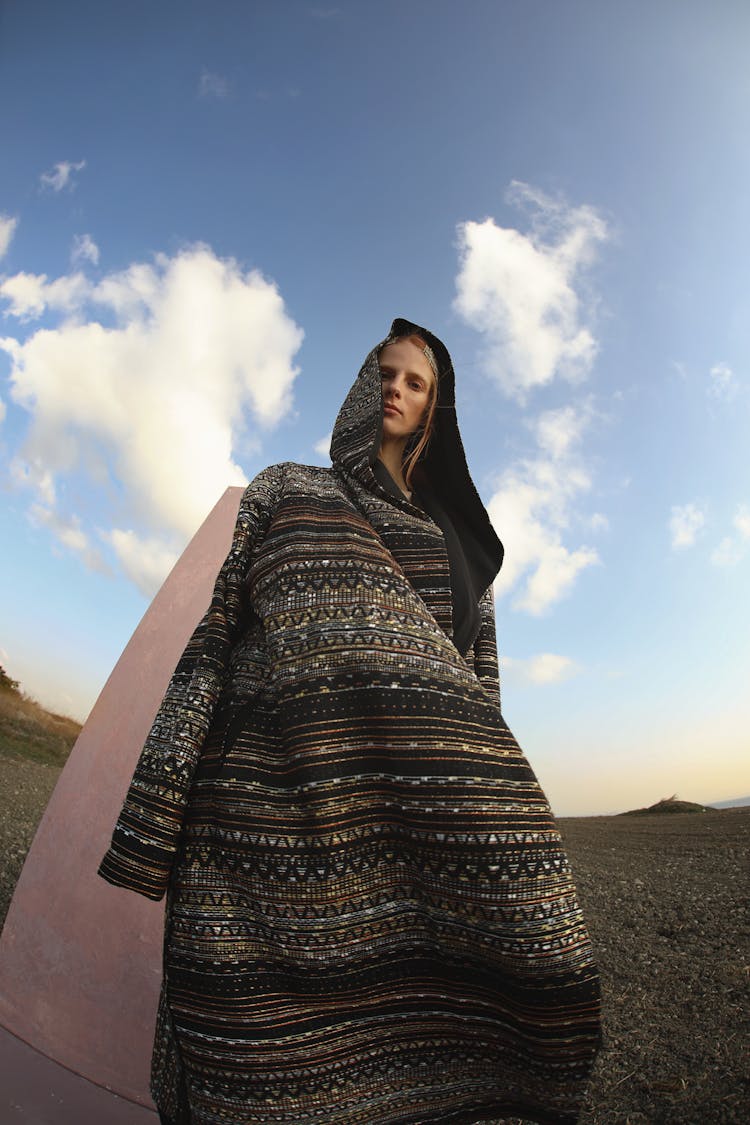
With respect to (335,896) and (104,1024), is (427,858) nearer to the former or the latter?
(335,896)

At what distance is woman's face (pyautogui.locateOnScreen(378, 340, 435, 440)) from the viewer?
1803 millimetres

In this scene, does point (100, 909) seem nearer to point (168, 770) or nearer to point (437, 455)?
point (168, 770)

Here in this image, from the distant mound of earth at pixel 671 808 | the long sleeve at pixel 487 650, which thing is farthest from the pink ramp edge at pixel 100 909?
the distant mound of earth at pixel 671 808

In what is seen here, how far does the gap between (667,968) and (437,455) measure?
99.3 inches

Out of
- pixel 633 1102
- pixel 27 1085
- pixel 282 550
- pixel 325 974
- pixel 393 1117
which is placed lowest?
pixel 27 1085

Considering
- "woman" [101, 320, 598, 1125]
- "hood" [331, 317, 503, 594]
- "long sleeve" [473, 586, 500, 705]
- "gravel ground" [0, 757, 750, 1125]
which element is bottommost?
"gravel ground" [0, 757, 750, 1125]

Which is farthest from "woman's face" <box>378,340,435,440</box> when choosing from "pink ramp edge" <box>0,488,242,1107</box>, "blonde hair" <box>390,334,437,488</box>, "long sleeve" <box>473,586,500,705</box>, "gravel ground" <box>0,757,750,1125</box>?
"gravel ground" <box>0,757,750,1125</box>

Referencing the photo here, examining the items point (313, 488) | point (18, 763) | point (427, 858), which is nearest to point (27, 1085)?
point (427, 858)

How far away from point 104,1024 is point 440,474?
2.14 metres

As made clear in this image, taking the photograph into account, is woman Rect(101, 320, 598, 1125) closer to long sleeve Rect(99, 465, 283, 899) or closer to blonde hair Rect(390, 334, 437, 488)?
long sleeve Rect(99, 465, 283, 899)

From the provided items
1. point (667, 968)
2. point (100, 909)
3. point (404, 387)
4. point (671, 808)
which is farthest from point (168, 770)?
point (671, 808)

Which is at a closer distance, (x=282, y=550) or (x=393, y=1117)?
(x=393, y=1117)

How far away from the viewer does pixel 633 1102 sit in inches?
78.7

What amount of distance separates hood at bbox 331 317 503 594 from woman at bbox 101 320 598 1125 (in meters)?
0.52
